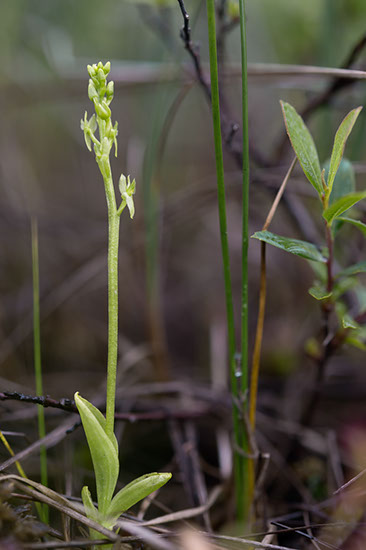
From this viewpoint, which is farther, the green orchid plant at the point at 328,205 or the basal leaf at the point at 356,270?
the basal leaf at the point at 356,270

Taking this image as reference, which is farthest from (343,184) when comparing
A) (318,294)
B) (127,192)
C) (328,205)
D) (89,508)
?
(89,508)

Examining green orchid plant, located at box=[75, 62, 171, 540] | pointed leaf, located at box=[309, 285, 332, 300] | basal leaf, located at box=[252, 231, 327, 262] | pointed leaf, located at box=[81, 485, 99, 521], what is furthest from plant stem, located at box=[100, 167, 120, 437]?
pointed leaf, located at box=[309, 285, 332, 300]

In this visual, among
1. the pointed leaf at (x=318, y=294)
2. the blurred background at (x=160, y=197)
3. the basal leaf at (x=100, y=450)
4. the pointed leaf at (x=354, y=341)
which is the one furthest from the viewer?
the blurred background at (x=160, y=197)

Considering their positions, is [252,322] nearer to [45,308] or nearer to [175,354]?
[175,354]

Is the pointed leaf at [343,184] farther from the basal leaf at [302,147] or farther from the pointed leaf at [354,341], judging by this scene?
the pointed leaf at [354,341]

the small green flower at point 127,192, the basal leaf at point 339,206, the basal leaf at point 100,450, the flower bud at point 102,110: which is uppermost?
the flower bud at point 102,110

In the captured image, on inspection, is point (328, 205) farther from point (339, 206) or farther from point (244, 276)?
point (244, 276)

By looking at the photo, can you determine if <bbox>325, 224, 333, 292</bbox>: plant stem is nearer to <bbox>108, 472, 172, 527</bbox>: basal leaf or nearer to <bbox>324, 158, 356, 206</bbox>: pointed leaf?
<bbox>324, 158, 356, 206</bbox>: pointed leaf

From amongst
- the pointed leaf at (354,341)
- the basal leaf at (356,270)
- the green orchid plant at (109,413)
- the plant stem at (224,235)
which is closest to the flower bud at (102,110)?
the green orchid plant at (109,413)
